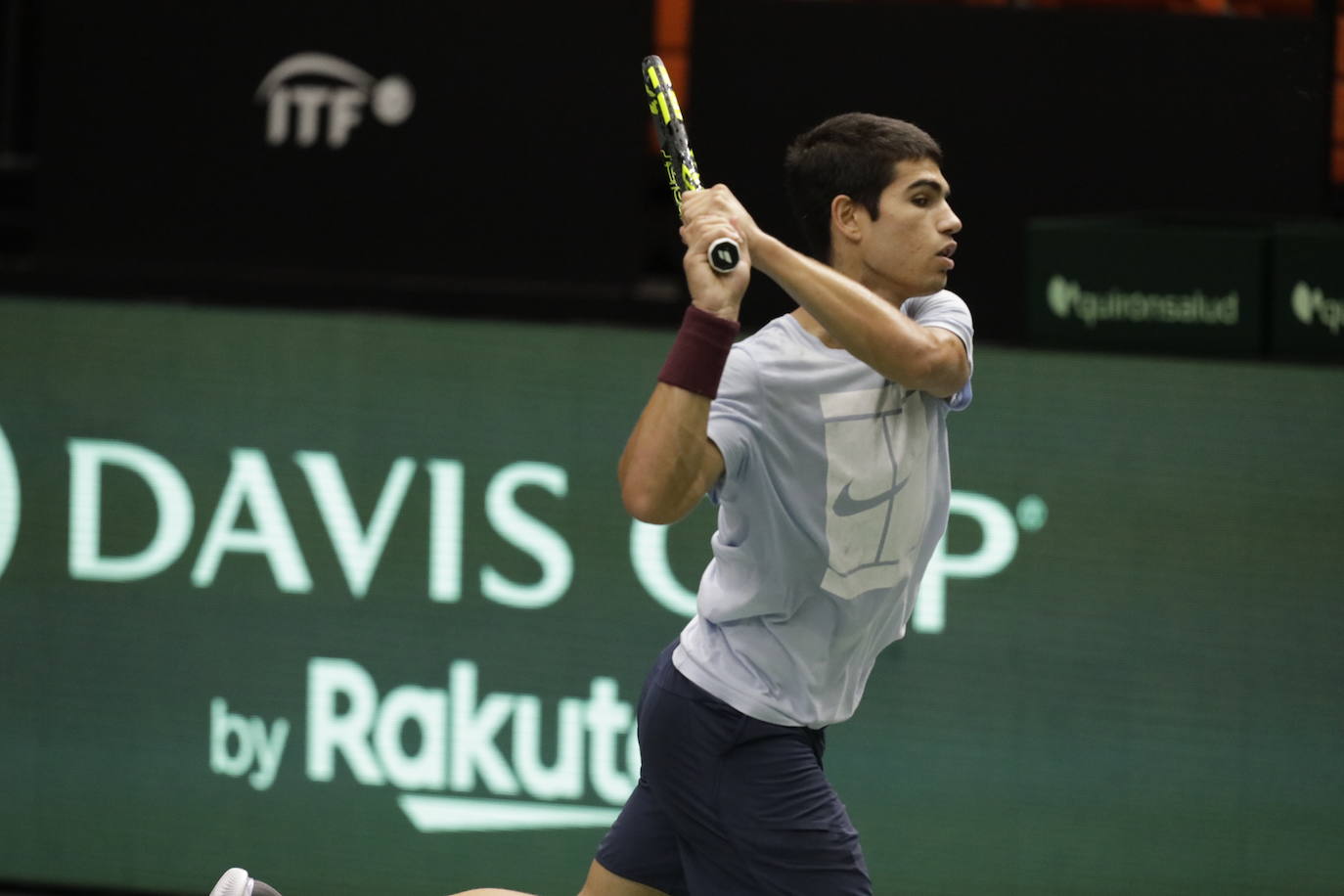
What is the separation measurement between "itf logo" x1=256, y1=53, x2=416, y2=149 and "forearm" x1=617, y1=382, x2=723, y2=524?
2.25m

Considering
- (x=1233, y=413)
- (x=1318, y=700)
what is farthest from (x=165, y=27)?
(x=1318, y=700)

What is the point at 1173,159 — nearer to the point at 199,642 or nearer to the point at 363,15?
the point at 363,15

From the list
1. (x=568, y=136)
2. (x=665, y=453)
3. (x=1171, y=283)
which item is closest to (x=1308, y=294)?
(x=1171, y=283)

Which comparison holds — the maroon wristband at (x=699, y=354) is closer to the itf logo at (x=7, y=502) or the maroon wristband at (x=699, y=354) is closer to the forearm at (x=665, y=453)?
the forearm at (x=665, y=453)

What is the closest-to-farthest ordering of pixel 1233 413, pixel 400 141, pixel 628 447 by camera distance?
pixel 628 447 < pixel 1233 413 < pixel 400 141

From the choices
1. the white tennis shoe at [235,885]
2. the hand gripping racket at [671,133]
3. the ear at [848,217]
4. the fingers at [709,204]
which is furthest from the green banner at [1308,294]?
the white tennis shoe at [235,885]

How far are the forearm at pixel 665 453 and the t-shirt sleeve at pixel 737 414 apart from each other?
11 centimetres

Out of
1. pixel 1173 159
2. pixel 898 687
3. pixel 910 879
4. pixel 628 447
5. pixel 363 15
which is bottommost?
pixel 910 879

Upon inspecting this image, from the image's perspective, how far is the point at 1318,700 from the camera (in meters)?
4.49

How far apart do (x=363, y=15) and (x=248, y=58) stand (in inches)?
11.0

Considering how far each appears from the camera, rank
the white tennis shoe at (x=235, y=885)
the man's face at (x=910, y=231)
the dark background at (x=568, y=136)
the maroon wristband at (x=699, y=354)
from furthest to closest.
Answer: the dark background at (x=568, y=136) → the white tennis shoe at (x=235, y=885) → the man's face at (x=910, y=231) → the maroon wristband at (x=699, y=354)

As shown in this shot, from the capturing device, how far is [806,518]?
9.70ft

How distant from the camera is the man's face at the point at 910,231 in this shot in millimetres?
2996

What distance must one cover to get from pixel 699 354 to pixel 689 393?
5cm
